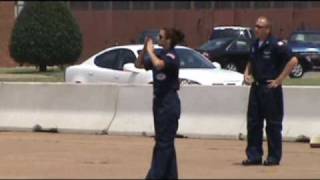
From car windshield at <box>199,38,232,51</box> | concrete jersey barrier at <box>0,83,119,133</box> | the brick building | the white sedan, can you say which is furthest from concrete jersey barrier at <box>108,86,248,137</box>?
the brick building

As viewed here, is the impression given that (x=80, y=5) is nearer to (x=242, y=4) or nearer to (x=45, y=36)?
(x=242, y=4)

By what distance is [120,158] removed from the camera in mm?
13062

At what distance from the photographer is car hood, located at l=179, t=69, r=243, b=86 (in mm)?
20016

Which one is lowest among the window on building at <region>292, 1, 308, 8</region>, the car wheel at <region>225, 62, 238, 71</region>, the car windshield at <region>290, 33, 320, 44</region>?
the window on building at <region>292, 1, 308, 8</region>

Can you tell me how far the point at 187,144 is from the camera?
15156 mm

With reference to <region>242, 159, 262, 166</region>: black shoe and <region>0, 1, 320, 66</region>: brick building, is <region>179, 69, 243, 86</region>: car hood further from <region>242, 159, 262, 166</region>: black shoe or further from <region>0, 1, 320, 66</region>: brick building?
<region>0, 1, 320, 66</region>: brick building

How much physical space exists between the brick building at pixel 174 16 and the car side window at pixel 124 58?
26.2 metres

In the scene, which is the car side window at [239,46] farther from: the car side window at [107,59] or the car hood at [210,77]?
the car hood at [210,77]

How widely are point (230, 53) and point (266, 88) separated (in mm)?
23126

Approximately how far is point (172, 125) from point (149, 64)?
29.2 inches

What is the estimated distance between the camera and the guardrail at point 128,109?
51.6 feet

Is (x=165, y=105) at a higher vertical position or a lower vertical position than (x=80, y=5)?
higher

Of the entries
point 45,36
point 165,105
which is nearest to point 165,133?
point 165,105

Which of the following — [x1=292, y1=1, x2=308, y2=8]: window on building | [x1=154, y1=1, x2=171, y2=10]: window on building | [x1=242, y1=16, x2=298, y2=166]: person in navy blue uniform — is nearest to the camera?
[x1=242, y1=16, x2=298, y2=166]: person in navy blue uniform
